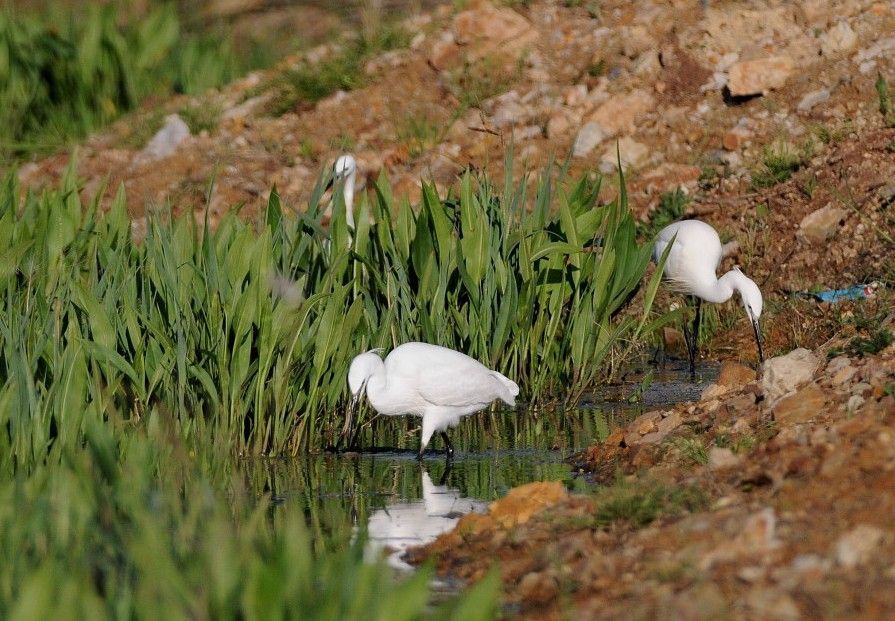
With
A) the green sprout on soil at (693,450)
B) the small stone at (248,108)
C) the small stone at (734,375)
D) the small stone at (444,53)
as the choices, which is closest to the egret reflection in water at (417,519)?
the green sprout on soil at (693,450)

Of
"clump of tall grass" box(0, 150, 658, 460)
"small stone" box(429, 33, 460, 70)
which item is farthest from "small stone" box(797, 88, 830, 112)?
"clump of tall grass" box(0, 150, 658, 460)

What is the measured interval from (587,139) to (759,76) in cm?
146

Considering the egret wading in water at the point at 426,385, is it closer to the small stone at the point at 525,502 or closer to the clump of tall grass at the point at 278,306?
the clump of tall grass at the point at 278,306

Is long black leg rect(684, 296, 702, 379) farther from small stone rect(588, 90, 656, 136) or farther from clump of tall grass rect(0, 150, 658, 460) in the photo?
small stone rect(588, 90, 656, 136)

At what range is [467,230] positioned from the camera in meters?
7.74

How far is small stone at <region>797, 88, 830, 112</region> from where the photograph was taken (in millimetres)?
11586

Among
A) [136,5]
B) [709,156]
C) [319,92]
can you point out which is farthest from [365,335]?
[136,5]

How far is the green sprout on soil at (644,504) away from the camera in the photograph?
197 inches

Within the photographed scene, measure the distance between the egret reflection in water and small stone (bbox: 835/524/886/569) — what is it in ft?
5.37

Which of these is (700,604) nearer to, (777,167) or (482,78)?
(777,167)

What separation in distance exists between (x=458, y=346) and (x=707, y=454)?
2.24 metres

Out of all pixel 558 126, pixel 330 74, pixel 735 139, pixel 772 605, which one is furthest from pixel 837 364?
pixel 330 74

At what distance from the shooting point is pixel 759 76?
11961 mm

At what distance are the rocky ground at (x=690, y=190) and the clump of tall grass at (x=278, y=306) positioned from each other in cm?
76
